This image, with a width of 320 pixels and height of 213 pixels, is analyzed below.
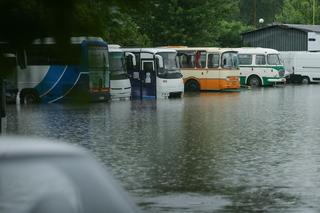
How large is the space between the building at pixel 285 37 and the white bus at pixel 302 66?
282 inches

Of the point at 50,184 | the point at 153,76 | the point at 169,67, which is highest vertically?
the point at 50,184

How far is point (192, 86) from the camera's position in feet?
149

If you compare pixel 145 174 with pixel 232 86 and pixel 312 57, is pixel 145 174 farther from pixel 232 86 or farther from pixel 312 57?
pixel 312 57

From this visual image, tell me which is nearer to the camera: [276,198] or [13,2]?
[13,2]

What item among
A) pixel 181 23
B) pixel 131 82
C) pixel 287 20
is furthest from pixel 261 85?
pixel 287 20

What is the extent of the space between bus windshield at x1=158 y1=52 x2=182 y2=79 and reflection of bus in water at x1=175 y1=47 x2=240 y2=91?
4.77 metres

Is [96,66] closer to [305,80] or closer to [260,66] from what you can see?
[260,66]

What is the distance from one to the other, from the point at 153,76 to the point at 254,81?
47.0ft

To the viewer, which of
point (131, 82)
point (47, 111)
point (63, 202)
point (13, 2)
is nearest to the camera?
point (63, 202)

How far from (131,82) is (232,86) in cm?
821

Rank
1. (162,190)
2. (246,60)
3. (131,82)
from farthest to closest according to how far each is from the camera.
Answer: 1. (246,60)
2. (131,82)
3. (162,190)

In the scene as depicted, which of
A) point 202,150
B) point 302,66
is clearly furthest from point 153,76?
point 202,150

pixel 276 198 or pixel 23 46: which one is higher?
pixel 23 46

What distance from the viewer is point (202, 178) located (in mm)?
12531
